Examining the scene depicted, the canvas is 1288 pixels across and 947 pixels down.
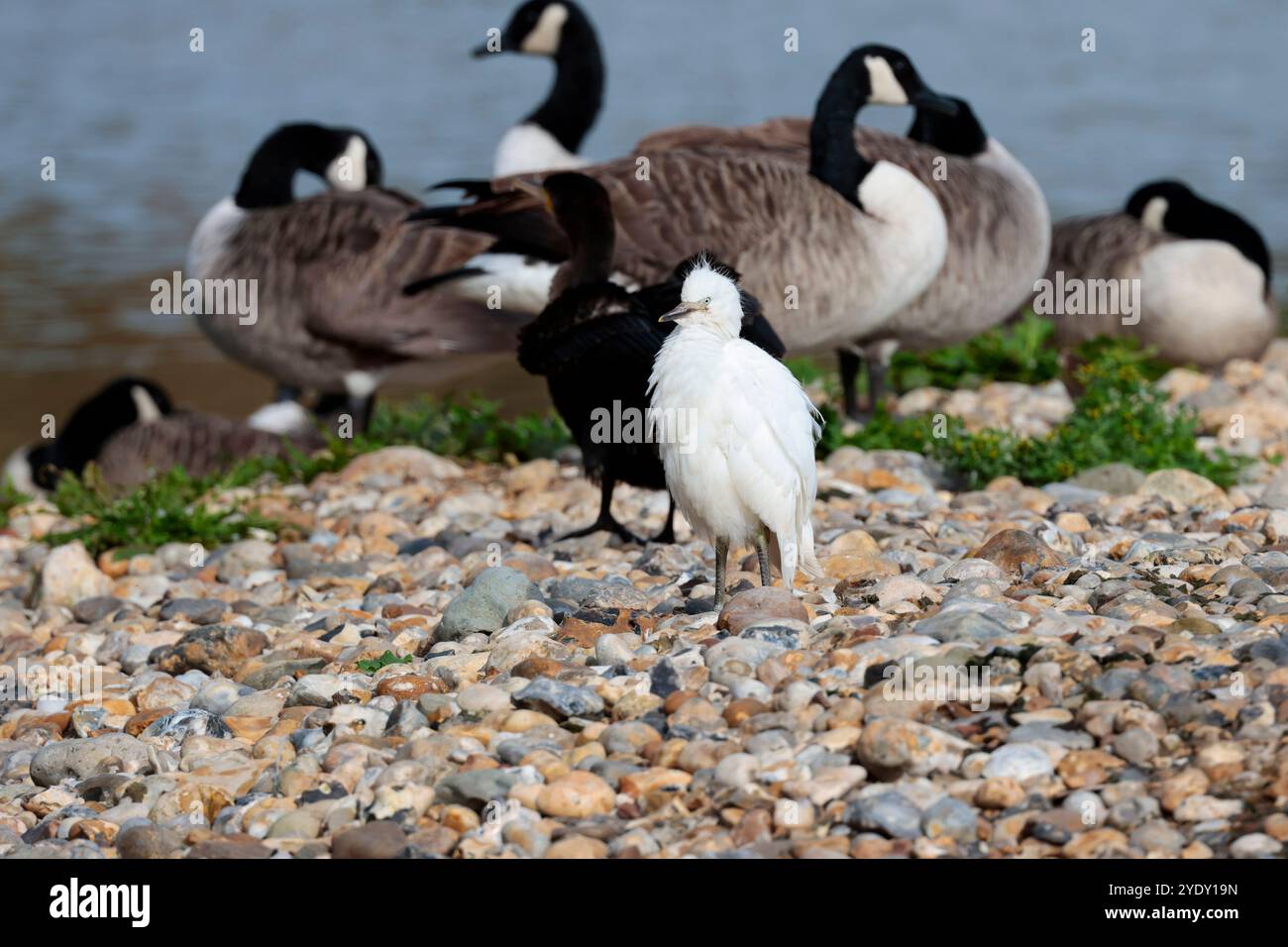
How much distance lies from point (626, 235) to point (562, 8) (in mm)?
3402

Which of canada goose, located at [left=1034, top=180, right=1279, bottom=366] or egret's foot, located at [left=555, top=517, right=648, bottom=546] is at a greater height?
canada goose, located at [left=1034, top=180, right=1279, bottom=366]

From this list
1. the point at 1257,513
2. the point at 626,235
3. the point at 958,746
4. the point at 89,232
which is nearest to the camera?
the point at 958,746

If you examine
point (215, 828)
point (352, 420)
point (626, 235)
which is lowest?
point (215, 828)

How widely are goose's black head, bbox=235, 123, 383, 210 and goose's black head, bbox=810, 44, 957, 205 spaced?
125 inches

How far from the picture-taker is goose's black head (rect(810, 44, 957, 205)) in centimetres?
866

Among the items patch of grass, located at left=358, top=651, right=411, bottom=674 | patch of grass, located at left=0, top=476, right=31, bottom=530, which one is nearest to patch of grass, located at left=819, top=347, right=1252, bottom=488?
patch of grass, located at left=358, top=651, right=411, bottom=674

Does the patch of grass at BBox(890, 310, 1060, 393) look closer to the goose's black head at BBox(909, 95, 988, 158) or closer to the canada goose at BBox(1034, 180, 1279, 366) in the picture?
the canada goose at BBox(1034, 180, 1279, 366)

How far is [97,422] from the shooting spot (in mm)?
11086

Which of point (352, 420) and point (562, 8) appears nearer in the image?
point (352, 420)

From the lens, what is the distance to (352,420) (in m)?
9.94

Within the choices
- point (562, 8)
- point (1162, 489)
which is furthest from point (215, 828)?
point (562, 8)

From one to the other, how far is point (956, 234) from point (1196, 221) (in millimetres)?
2342

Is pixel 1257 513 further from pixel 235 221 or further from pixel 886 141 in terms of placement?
pixel 235 221

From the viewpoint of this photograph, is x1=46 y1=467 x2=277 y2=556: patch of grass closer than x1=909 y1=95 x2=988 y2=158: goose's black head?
Yes
